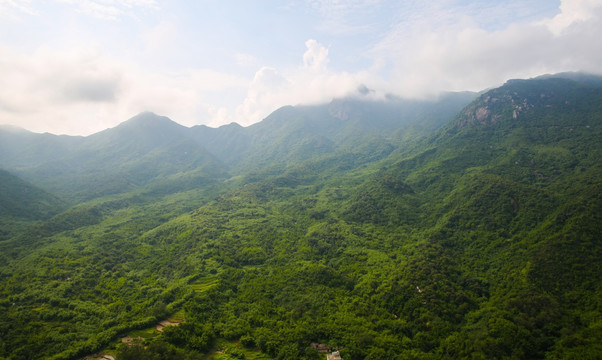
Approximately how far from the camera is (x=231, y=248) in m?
98.9

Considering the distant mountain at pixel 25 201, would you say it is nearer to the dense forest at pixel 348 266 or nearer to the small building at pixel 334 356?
the dense forest at pixel 348 266

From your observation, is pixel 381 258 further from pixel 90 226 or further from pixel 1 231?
pixel 1 231

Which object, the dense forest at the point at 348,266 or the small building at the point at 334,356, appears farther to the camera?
the dense forest at the point at 348,266

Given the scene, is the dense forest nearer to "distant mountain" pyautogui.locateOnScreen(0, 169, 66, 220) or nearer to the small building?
"distant mountain" pyautogui.locateOnScreen(0, 169, 66, 220)

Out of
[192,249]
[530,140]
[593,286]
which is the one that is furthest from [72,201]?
[530,140]

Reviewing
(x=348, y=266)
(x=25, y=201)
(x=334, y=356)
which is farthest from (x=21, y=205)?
(x=334, y=356)

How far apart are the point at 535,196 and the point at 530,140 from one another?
224ft

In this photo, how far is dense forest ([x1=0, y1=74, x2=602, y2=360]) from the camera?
52812 mm

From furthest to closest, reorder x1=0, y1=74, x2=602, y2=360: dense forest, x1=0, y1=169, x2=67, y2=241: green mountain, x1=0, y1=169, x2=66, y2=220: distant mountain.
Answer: x1=0, y1=169, x2=66, y2=220: distant mountain < x1=0, y1=169, x2=67, y2=241: green mountain < x1=0, y1=74, x2=602, y2=360: dense forest

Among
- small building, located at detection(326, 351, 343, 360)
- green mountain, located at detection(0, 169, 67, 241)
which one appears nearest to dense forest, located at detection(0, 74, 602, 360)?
green mountain, located at detection(0, 169, 67, 241)

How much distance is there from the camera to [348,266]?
8556 centimetres

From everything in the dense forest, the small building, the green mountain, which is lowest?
the small building

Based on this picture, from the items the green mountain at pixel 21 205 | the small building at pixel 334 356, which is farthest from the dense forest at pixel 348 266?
the small building at pixel 334 356

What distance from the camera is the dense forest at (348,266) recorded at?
173 feet
